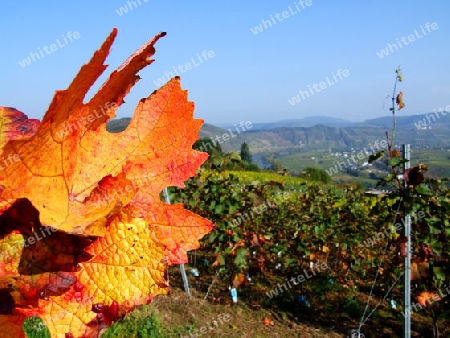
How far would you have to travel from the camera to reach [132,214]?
39 cm

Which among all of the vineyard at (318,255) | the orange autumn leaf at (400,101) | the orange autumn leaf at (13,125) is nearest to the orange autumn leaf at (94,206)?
the orange autumn leaf at (13,125)

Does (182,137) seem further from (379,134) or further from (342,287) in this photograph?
(379,134)

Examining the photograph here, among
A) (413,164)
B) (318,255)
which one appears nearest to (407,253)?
(318,255)

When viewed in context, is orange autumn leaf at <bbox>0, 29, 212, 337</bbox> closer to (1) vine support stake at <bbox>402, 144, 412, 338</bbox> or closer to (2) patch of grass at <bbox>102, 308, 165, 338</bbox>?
(2) patch of grass at <bbox>102, 308, 165, 338</bbox>

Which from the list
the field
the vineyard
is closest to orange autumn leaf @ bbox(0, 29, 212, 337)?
the vineyard

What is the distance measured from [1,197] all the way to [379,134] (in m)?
118

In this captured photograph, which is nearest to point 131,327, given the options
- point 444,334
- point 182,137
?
point 444,334

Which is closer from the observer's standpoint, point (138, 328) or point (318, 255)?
point (138, 328)

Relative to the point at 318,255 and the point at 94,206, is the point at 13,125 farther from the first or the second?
the point at 318,255

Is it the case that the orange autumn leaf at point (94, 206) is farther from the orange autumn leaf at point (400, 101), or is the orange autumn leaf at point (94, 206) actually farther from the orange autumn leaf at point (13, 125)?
the orange autumn leaf at point (400, 101)

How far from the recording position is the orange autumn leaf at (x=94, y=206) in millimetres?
300

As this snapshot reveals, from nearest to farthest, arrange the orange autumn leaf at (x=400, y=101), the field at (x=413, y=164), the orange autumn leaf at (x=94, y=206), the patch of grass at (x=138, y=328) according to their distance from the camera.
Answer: the orange autumn leaf at (x=94, y=206) → the patch of grass at (x=138, y=328) → the orange autumn leaf at (x=400, y=101) → the field at (x=413, y=164)

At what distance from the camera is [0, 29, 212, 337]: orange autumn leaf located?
300 mm

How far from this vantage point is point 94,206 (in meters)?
0.35
